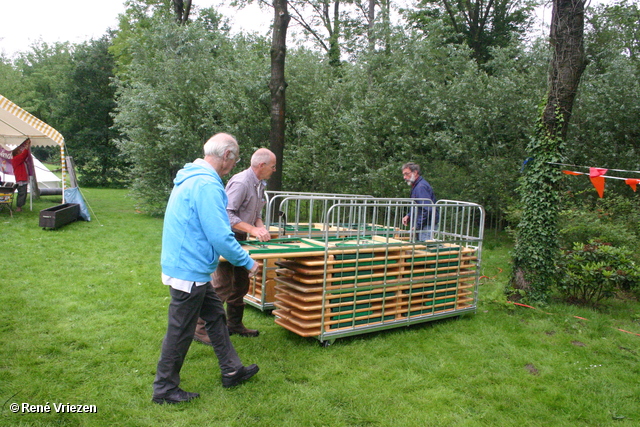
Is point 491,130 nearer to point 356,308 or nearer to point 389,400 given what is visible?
point 356,308

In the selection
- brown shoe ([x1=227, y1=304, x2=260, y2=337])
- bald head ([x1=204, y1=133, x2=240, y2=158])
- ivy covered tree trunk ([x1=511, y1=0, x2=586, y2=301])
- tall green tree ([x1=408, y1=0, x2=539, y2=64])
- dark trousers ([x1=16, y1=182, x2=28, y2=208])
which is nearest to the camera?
bald head ([x1=204, y1=133, x2=240, y2=158])

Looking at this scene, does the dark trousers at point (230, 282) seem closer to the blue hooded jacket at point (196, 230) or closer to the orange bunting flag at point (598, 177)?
the blue hooded jacket at point (196, 230)

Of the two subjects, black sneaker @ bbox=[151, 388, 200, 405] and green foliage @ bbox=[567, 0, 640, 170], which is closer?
black sneaker @ bbox=[151, 388, 200, 405]

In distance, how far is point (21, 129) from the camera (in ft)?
44.0

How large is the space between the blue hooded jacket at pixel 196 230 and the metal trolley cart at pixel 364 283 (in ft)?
2.93

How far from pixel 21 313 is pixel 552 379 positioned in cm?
560

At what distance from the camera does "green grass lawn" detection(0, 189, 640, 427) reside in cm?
340

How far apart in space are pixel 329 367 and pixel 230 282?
4.32ft

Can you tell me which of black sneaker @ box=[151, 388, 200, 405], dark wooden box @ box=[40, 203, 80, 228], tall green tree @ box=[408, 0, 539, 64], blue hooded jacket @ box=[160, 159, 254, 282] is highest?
tall green tree @ box=[408, 0, 539, 64]

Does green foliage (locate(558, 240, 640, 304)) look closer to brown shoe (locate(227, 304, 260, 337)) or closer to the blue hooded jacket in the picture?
brown shoe (locate(227, 304, 260, 337))

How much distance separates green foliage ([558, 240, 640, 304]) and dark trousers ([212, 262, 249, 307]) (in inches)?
178

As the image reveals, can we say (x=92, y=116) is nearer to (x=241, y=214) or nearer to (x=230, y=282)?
(x=241, y=214)

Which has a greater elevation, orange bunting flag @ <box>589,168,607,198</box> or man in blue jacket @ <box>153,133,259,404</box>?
orange bunting flag @ <box>589,168,607,198</box>

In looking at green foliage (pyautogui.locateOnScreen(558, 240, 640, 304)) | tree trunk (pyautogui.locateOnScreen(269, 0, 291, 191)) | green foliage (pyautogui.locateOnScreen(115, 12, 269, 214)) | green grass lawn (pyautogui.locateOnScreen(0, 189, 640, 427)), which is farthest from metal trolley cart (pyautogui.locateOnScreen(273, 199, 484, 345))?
green foliage (pyautogui.locateOnScreen(115, 12, 269, 214))
